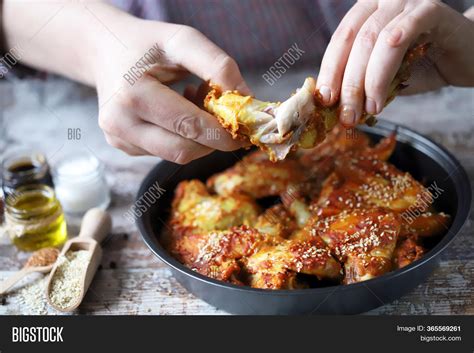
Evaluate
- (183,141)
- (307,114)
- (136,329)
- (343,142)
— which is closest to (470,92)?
(343,142)

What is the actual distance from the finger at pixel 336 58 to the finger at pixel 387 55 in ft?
0.27

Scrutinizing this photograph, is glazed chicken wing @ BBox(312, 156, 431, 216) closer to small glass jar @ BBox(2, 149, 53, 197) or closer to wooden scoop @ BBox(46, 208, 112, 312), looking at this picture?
wooden scoop @ BBox(46, 208, 112, 312)

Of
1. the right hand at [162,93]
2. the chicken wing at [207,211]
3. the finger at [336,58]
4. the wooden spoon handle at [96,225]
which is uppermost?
the finger at [336,58]

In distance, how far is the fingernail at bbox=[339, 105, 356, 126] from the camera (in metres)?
1.50

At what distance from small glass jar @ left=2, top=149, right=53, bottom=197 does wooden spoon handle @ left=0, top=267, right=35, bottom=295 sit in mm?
356

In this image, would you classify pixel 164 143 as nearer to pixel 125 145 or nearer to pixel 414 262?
pixel 125 145

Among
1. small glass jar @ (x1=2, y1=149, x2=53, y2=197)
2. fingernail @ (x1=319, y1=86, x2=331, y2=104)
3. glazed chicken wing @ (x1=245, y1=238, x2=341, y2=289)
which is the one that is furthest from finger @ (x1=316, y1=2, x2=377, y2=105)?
small glass jar @ (x1=2, y1=149, x2=53, y2=197)

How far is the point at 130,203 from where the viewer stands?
209 cm

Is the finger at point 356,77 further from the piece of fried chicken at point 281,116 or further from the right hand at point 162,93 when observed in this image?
the right hand at point 162,93

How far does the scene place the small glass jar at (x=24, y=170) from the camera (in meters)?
Result: 2.02

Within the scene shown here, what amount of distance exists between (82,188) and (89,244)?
0.30m

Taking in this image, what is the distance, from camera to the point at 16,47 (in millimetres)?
2264

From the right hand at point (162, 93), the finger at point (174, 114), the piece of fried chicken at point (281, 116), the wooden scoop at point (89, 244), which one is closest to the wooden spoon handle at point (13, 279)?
the wooden scoop at point (89, 244)

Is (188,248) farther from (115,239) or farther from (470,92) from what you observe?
(470,92)
